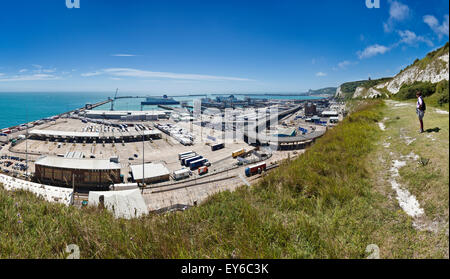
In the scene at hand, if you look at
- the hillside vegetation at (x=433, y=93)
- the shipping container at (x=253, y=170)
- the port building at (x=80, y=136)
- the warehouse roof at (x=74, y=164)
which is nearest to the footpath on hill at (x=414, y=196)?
the hillside vegetation at (x=433, y=93)

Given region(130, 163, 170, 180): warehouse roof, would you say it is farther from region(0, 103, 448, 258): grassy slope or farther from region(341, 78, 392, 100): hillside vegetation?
region(341, 78, 392, 100): hillside vegetation

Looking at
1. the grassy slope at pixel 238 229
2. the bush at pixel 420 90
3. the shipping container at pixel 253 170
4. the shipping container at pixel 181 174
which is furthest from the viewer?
the shipping container at pixel 253 170

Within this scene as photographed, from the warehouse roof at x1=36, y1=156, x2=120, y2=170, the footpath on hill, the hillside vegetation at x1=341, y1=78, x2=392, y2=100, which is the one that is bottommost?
the warehouse roof at x1=36, y1=156, x2=120, y2=170

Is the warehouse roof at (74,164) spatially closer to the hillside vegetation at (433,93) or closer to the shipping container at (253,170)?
the shipping container at (253,170)

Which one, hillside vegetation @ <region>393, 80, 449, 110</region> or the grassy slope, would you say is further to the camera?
hillside vegetation @ <region>393, 80, 449, 110</region>

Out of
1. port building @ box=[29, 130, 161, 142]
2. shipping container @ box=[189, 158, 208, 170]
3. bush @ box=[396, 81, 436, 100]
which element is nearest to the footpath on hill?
bush @ box=[396, 81, 436, 100]

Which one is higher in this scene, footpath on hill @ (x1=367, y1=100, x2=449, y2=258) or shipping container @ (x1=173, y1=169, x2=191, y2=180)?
footpath on hill @ (x1=367, y1=100, x2=449, y2=258)

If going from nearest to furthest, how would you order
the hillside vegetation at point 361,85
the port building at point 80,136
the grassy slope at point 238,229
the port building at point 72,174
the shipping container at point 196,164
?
the grassy slope at point 238,229 → the port building at point 72,174 → the shipping container at point 196,164 → the port building at point 80,136 → the hillside vegetation at point 361,85

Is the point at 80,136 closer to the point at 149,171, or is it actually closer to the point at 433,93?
the point at 149,171
